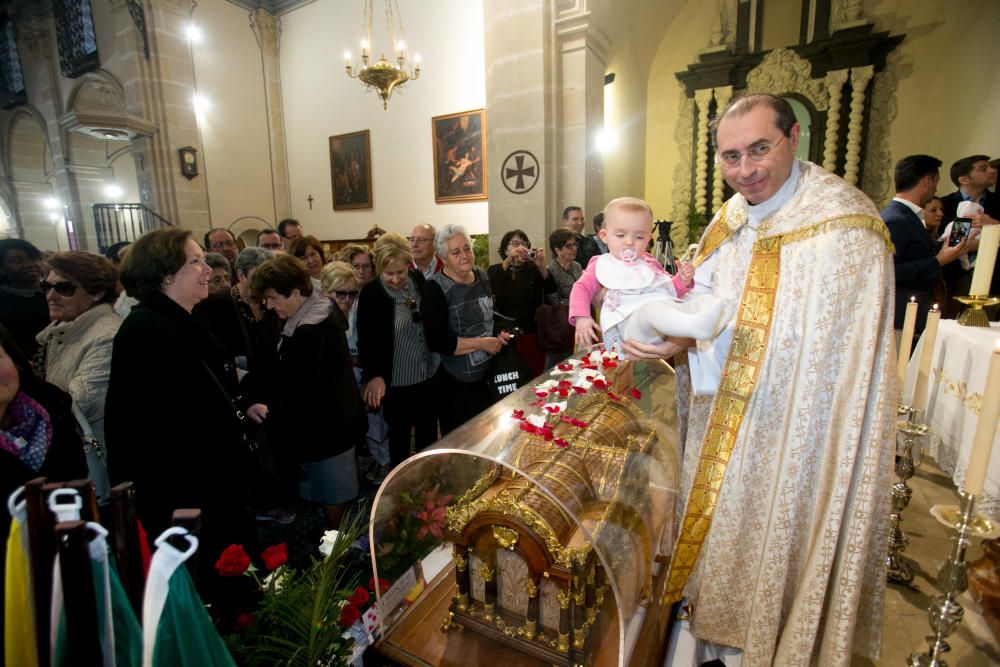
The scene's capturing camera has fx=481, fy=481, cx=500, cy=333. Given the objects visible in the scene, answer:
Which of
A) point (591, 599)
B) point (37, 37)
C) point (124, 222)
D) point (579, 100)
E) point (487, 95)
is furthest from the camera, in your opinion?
point (37, 37)

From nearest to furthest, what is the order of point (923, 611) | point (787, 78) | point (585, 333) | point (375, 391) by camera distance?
point (585, 333) → point (923, 611) → point (375, 391) → point (787, 78)

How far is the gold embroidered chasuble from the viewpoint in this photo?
4.73ft

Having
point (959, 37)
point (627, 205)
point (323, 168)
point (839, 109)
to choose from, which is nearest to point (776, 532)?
point (627, 205)

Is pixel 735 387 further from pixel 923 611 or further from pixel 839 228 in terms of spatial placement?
pixel 923 611

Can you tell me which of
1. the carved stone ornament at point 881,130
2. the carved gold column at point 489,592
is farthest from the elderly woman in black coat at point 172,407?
the carved stone ornament at point 881,130

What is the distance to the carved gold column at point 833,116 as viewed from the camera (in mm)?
8594

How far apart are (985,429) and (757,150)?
1.06m

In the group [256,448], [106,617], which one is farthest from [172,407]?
[106,617]

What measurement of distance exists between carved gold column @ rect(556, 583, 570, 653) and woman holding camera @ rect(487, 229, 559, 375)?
2.48 m

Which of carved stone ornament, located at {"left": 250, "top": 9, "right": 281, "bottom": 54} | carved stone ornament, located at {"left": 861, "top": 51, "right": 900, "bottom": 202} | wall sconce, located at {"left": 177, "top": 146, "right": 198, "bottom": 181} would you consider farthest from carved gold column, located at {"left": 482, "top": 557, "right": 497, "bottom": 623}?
carved stone ornament, located at {"left": 250, "top": 9, "right": 281, "bottom": 54}

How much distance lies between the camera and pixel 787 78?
9.11 m

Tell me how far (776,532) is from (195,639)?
159 centimetres

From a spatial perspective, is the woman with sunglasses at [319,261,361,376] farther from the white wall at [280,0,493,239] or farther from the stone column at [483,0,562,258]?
the white wall at [280,0,493,239]

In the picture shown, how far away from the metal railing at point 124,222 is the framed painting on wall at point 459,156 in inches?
207
